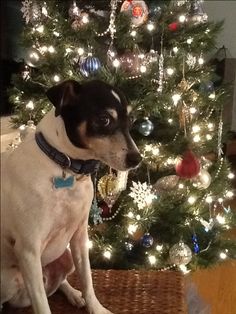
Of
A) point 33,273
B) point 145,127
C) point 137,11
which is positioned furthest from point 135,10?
point 33,273

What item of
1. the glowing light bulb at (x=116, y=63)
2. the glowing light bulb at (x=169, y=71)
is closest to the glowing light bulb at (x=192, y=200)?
the glowing light bulb at (x=169, y=71)

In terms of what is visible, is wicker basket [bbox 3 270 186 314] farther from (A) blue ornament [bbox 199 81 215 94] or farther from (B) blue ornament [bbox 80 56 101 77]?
(A) blue ornament [bbox 199 81 215 94]

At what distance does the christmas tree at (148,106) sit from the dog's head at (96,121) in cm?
61

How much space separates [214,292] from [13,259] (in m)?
1.07

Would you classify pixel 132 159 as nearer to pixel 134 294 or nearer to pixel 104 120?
pixel 104 120

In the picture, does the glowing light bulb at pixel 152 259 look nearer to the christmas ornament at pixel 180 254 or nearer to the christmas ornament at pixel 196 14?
the christmas ornament at pixel 180 254

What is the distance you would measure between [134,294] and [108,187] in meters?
0.52

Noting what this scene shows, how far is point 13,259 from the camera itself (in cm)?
93

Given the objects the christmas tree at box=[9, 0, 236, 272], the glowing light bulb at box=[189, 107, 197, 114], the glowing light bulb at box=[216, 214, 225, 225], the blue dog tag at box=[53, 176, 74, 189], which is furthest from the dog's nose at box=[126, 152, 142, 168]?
the glowing light bulb at box=[216, 214, 225, 225]

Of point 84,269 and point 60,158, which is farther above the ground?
point 60,158

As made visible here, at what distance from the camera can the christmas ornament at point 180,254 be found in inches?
66.6

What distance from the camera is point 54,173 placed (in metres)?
0.87

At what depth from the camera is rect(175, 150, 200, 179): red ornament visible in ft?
5.08

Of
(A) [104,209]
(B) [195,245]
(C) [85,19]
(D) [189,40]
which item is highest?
(C) [85,19]
